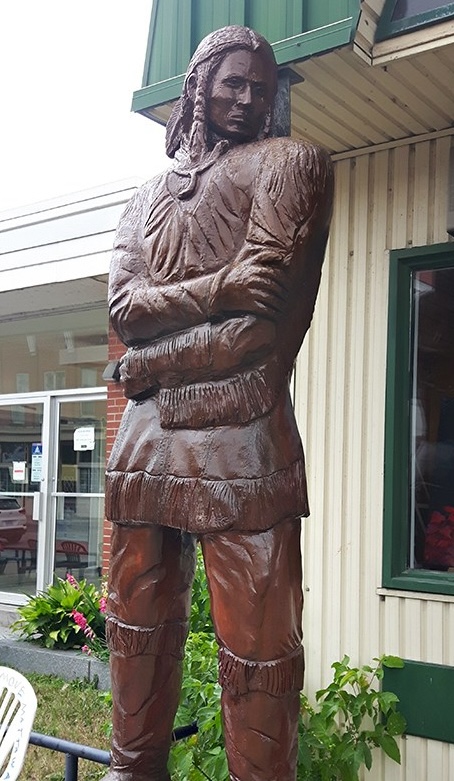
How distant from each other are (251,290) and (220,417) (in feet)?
1.15

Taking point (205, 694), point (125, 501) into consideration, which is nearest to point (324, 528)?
point (205, 694)

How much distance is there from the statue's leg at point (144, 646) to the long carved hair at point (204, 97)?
102 centimetres

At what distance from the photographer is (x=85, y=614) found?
6.76 m

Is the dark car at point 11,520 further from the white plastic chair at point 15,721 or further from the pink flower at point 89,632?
the white plastic chair at point 15,721

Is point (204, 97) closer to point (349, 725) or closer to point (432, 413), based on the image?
point (432, 413)

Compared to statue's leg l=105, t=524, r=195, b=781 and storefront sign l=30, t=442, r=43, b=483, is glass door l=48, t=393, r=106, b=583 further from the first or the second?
statue's leg l=105, t=524, r=195, b=781

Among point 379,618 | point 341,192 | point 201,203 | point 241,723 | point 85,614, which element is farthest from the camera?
point 85,614

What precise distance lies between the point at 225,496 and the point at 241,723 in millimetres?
585

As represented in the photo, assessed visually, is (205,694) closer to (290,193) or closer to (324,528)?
(324,528)

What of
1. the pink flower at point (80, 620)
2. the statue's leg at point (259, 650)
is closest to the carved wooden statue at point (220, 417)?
the statue's leg at point (259, 650)

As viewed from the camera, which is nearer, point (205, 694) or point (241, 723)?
point (241, 723)

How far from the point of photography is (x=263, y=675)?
7.18ft

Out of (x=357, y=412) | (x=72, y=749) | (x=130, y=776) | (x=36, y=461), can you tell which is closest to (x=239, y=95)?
(x=130, y=776)

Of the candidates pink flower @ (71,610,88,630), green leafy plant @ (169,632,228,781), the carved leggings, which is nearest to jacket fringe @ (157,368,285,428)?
the carved leggings
